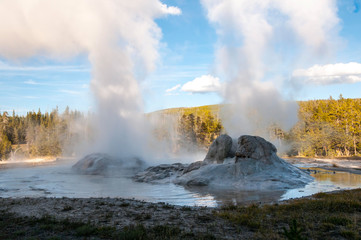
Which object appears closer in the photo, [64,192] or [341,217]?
[341,217]

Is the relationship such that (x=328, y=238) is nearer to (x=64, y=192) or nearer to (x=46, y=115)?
(x=64, y=192)

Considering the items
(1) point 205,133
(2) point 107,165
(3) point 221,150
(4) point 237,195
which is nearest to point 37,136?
(1) point 205,133

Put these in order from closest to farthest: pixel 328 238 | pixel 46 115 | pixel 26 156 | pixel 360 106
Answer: pixel 328 238, pixel 360 106, pixel 26 156, pixel 46 115

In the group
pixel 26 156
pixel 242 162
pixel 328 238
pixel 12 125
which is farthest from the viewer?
pixel 12 125

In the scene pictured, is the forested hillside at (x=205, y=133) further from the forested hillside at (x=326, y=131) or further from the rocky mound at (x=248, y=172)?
the rocky mound at (x=248, y=172)

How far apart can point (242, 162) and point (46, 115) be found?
5241 inches

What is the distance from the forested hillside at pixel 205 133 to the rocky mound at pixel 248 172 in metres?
38.9

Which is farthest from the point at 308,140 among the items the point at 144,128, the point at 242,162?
the point at 242,162

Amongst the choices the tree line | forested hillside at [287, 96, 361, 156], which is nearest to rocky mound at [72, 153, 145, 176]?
forested hillside at [287, 96, 361, 156]

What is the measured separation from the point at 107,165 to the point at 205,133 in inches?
2362

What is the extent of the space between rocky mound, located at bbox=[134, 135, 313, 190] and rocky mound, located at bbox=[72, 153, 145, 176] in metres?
8.31

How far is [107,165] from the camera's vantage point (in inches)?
1313

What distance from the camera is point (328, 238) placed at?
7574 mm

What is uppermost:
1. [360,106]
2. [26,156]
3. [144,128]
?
[360,106]
